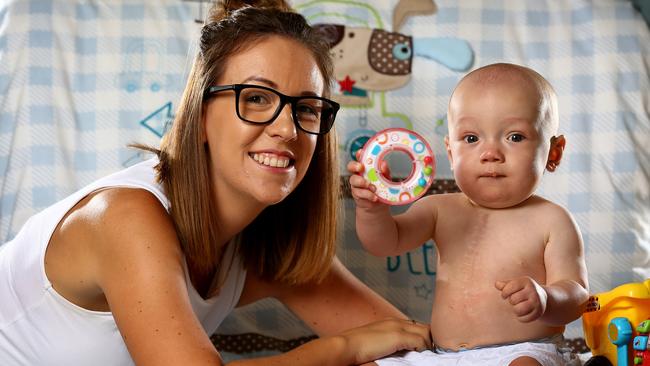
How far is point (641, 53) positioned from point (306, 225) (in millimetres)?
1078

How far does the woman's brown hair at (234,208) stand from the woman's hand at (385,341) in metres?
0.26

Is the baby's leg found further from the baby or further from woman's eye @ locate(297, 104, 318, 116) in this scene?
woman's eye @ locate(297, 104, 318, 116)

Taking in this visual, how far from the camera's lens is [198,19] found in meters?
2.31

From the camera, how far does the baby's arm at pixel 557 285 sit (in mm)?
1269

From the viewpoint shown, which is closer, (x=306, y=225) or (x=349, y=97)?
(x=306, y=225)

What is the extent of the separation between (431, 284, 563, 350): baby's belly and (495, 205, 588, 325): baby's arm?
8 cm

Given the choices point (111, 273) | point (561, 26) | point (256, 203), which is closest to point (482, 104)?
point (256, 203)

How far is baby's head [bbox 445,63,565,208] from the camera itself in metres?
1.50

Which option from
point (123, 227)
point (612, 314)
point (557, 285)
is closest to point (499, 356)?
point (557, 285)

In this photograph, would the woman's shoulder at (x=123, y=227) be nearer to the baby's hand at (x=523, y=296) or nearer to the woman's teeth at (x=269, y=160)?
the woman's teeth at (x=269, y=160)

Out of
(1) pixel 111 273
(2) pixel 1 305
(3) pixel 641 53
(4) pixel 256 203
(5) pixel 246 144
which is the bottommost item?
(2) pixel 1 305

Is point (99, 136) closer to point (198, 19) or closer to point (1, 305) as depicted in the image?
point (198, 19)

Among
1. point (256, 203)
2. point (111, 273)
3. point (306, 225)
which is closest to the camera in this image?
point (111, 273)

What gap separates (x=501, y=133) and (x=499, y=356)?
1.32ft
